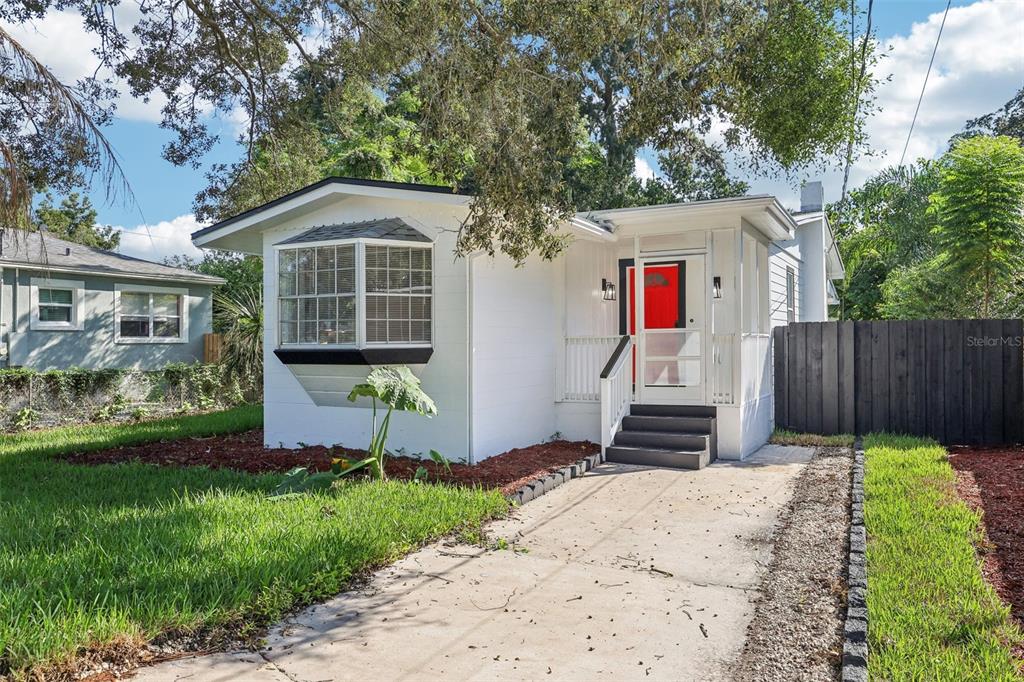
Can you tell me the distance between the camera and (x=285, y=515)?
5312 millimetres

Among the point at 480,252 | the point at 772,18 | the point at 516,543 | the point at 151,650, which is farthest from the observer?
the point at 480,252

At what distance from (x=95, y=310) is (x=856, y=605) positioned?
55.3ft

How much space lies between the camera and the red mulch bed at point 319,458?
286 inches

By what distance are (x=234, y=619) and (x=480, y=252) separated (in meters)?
5.11

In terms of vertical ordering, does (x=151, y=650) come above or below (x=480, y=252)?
below

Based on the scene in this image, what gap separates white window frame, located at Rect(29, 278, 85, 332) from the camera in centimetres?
1482

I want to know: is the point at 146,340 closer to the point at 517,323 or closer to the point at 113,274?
the point at 113,274

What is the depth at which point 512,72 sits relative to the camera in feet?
23.2

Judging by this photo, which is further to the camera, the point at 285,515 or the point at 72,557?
the point at 285,515

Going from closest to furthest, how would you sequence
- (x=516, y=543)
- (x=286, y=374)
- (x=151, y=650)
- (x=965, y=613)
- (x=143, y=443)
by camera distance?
1. (x=151, y=650)
2. (x=965, y=613)
3. (x=516, y=543)
4. (x=286, y=374)
5. (x=143, y=443)

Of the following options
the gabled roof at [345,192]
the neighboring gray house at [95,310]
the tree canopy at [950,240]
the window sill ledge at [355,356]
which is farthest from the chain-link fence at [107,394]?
the tree canopy at [950,240]

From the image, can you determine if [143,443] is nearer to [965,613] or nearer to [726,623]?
[726,623]

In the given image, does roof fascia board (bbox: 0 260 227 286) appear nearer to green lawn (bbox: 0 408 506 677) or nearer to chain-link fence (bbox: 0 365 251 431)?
chain-link fence (bbox: 0 365 251 431)

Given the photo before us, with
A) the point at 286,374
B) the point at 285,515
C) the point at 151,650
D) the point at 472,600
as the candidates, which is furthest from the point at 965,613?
the point at 286,374
